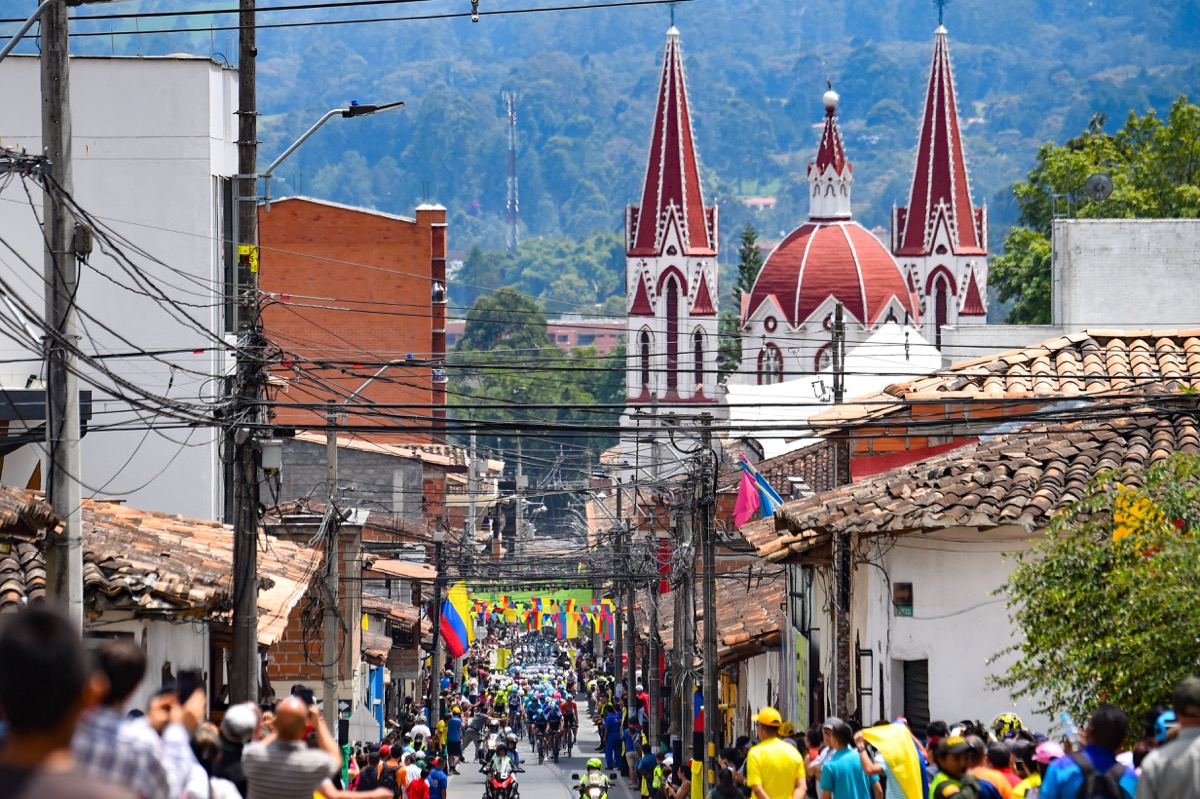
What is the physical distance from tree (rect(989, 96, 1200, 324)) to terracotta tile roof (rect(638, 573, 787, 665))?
2645cm

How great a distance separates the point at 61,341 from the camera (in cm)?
1402

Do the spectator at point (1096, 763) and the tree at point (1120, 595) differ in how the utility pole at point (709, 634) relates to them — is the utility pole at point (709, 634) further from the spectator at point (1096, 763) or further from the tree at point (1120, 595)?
the spectator at point (1096, 763)

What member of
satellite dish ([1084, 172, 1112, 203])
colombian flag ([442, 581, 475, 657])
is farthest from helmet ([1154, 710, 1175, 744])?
satellite dish ([1084, 172, 1112, 203])

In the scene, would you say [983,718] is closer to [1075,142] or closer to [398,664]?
[398,664]

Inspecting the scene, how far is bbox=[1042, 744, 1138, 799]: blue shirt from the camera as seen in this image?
34.8 ft

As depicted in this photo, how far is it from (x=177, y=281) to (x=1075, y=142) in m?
54.5

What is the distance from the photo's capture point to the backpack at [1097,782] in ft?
34.3

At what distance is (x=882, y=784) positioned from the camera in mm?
15000

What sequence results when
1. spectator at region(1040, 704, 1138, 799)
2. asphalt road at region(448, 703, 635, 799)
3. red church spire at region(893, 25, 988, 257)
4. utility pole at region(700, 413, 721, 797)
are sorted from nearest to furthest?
spectator at region(1040, 704, 1138, 799)
utility pole at region(700, 413, 721, 797)
asphalt road at region(448, 703, 635, 799)
red church spire at region(893, 25, 988, 257)

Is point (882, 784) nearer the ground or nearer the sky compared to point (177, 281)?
nearer the ground

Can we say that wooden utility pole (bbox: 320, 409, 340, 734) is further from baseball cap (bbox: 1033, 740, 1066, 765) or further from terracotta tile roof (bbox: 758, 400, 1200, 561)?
baseball cap (bbox: 1033, 740, 1066, 765)

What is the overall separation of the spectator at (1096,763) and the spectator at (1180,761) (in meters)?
0.97

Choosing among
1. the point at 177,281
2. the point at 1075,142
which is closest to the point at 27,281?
the point at 177,281

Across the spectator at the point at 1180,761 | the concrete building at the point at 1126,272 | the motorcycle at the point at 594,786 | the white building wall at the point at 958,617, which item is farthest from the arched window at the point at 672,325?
the spectator at the point at 1180,761
